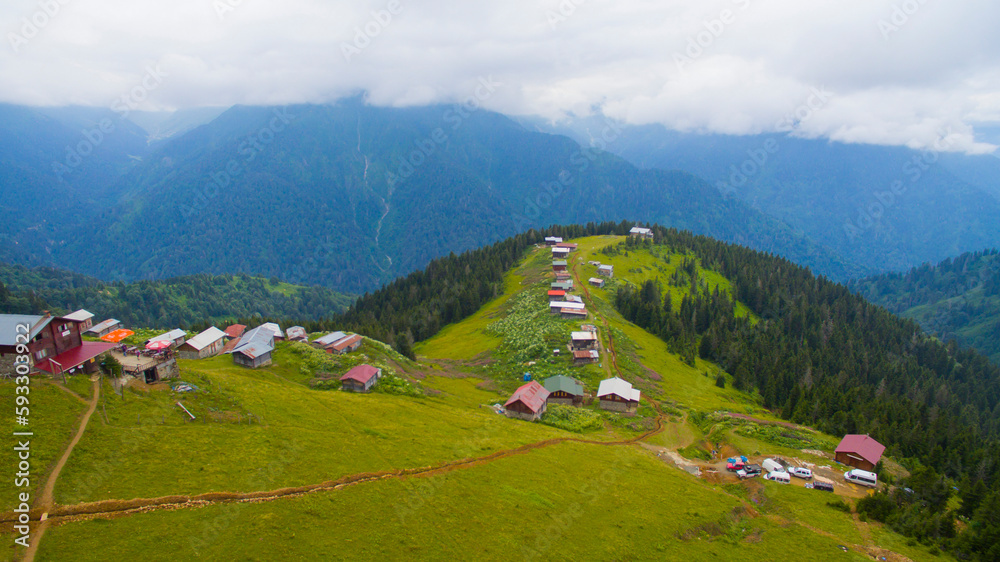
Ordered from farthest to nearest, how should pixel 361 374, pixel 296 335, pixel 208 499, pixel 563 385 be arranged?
pixel 296 335 < pixel 563 385 < pixel 361 374 < pixel 208 499

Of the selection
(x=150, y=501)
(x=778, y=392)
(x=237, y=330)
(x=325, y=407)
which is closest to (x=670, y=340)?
(x=778, y=392)

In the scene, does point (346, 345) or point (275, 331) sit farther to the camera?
point (275, 331)

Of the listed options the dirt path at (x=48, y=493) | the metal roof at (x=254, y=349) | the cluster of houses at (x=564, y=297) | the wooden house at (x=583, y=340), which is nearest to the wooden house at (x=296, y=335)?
the metal roof at (x=254, y=349)

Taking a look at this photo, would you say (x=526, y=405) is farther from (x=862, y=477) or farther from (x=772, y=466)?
(x=862, y=477)

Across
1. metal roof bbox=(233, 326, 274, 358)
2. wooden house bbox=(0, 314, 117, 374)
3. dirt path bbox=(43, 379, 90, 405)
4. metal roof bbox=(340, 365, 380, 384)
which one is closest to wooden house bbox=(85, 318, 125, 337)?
metal roof bbox=(233, 326, 274, 358)

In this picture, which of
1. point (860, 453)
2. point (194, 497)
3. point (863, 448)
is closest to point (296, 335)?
point (194, 497)

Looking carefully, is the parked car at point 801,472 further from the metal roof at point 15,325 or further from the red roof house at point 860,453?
the metal roof at point 15,325
